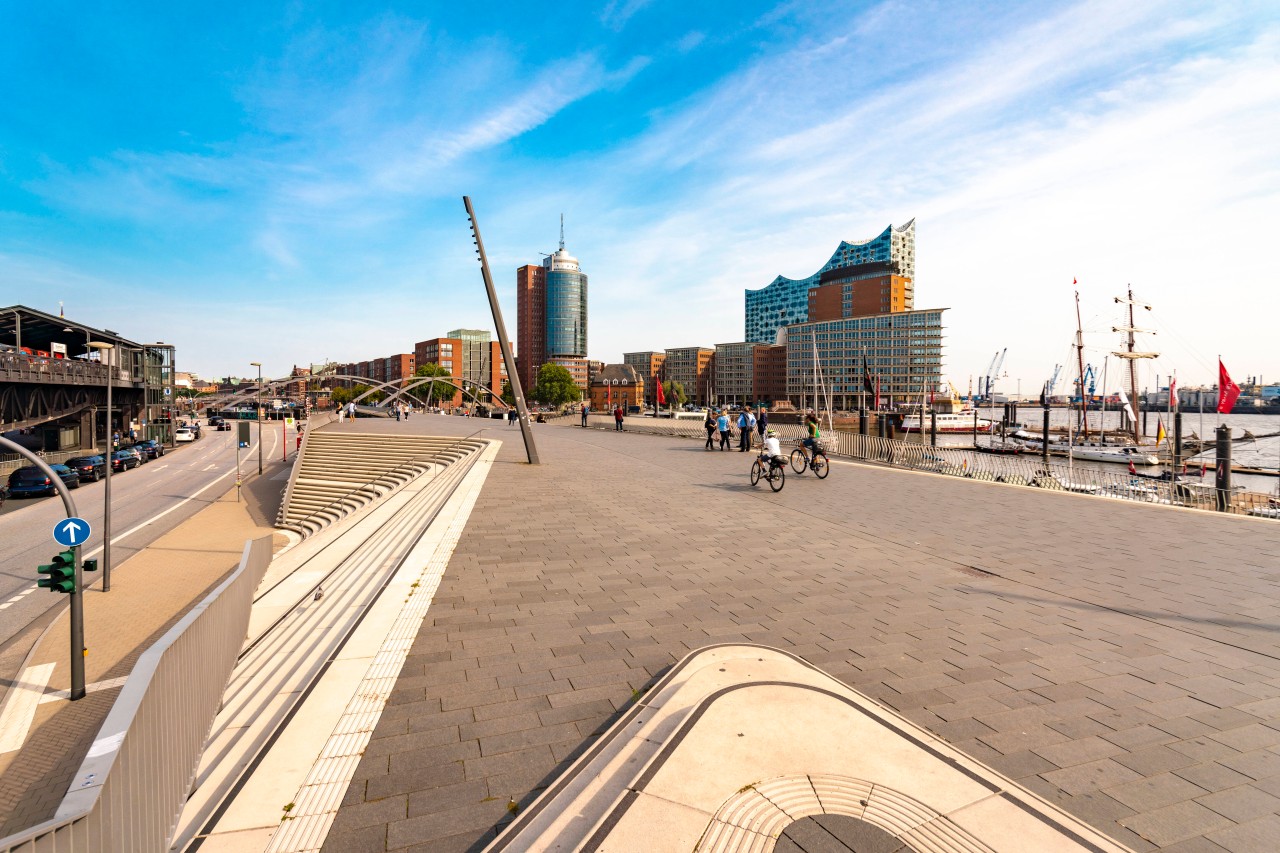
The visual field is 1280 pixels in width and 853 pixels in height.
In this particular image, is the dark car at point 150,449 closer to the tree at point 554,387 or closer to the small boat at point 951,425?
the tree at point 554,387

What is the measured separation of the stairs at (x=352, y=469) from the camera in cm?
2078

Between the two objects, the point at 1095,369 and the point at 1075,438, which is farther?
the point at 1095,369

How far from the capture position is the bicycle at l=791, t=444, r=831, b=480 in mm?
15953

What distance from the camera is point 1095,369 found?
103 metres

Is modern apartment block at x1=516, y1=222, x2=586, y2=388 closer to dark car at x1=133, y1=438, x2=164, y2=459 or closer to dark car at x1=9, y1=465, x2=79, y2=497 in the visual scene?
dark car at x1=133, y1=438, x2=164, y2=459

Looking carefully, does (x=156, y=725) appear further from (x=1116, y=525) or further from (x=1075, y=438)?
(x=1075, y=438)

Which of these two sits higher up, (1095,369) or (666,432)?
(1095,369)

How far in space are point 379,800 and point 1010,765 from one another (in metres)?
3.45

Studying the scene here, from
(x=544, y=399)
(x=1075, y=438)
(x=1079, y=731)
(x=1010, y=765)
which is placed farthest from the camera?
(x=544, y=399)

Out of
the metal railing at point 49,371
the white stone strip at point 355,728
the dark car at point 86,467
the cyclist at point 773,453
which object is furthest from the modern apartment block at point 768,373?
the white stone strip at point 355,728

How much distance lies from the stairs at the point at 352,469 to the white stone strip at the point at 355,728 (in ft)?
42.8

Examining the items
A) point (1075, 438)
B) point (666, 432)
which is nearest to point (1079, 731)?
point (666, 432)

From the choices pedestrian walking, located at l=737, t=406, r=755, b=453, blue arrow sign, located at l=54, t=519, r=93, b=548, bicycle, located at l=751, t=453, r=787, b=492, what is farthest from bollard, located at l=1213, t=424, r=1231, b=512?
blue arrow sign, located at l=54, t=519, r=93, b=548

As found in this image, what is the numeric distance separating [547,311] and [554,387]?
57.9m
